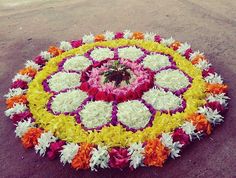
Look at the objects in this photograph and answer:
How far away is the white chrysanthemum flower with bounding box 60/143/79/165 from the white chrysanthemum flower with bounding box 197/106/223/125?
1453 millimetres

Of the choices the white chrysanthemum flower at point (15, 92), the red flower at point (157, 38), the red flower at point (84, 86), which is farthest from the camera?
the red flower at point (157, 38)

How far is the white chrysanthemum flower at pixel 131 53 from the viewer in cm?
518

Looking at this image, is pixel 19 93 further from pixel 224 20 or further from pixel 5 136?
pixel 224 20

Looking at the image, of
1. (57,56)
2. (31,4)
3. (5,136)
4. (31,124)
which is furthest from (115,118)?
(31,4)

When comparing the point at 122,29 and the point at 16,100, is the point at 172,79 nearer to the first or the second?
the point at 16,100

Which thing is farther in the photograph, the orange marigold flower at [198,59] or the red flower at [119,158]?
the orange marigold flower at [198,59]

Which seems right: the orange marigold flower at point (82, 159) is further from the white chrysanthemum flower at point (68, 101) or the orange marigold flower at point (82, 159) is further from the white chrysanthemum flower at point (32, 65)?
the white chrysanthemum flower at point (32, 65)

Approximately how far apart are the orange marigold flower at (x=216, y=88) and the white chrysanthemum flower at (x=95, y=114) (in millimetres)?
1236

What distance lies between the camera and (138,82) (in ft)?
14.8

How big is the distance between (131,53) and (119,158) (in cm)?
210

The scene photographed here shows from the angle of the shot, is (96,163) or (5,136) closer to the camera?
(96,163)

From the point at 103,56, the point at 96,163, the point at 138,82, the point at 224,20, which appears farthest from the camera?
the point at 224,20

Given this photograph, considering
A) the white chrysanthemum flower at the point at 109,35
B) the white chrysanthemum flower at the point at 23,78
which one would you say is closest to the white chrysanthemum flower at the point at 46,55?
the white chrysanthemum flower at the point at 23,78

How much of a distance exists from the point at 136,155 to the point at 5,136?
1.62 m
